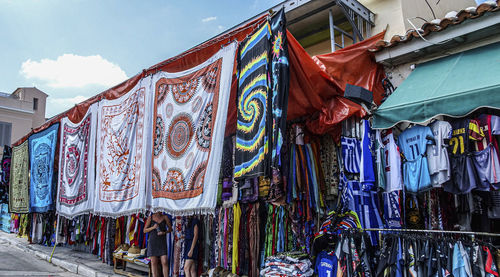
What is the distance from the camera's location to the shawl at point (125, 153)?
19.1ft

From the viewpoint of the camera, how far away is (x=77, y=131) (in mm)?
8312

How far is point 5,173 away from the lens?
565 inches

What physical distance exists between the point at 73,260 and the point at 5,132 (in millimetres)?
21059

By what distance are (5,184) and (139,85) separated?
12072 mm

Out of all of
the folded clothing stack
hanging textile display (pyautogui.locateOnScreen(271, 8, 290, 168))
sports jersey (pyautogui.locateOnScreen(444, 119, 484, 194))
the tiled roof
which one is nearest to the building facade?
the folded clothing stack

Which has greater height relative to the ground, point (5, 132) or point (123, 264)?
point (5, 132)

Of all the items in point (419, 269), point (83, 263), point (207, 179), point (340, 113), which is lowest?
point (83, 263)

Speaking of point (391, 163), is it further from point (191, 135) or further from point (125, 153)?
point (125, 153)

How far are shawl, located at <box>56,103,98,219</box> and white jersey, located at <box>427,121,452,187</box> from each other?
6.42 metres

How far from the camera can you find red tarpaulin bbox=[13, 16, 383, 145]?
464cm

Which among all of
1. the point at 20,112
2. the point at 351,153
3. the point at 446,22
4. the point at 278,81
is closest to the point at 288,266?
the point at 351,153

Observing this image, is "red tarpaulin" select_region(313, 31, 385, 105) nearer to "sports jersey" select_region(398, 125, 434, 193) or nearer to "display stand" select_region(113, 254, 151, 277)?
"sports jersey" select_region(398, 125, 434, 193)

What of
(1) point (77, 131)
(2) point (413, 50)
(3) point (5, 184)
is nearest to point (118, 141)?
(1) point (77, 131)

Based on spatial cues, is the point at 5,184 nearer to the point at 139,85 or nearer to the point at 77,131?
the point at 77,131
